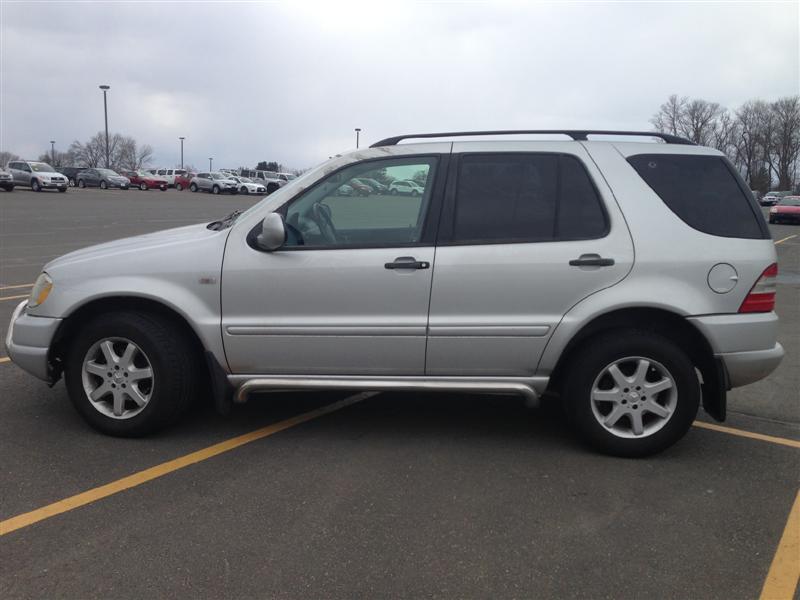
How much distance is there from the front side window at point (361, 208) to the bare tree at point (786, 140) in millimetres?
104095

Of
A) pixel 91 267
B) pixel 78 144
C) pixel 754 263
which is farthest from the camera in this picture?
pixel 78 144

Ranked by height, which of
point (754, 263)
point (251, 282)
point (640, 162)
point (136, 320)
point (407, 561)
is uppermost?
point (640, 162)

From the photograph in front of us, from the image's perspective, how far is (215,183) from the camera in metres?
51.2

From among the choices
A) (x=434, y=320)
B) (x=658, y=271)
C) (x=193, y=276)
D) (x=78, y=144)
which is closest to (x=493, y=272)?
(x=434, y=320)

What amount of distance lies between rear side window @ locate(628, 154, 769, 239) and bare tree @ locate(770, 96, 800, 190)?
339 feet

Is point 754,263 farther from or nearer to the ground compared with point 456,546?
farther from the ground

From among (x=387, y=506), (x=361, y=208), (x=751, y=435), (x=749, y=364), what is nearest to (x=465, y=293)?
(x=361, y=208)

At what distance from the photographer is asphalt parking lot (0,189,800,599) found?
2.70m

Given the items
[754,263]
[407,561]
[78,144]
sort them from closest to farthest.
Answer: [407,561], [754,263], [78,144]

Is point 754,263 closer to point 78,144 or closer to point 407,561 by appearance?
point 407,561

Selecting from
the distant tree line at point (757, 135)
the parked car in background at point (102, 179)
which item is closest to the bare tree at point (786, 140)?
the distant tree line at point (757, 135)

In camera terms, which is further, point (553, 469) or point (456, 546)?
point (553, 469)

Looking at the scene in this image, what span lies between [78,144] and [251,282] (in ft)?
424

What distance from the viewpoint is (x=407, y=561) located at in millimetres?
2816
